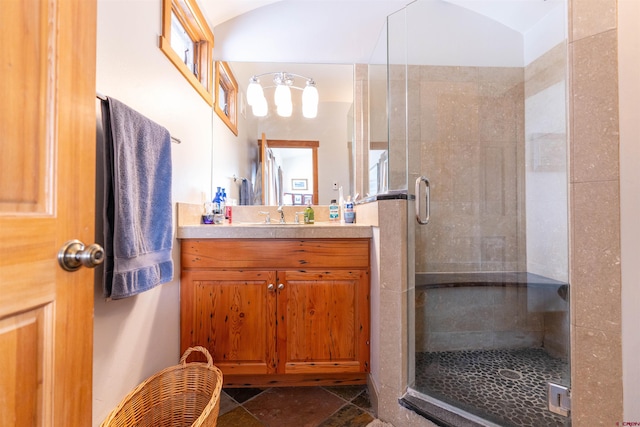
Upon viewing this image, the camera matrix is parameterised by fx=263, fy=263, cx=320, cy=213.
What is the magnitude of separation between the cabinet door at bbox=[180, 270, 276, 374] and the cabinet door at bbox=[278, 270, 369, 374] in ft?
0.24

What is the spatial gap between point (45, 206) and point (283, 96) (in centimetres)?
173

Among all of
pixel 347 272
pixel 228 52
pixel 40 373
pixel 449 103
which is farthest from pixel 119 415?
pixel 449 103

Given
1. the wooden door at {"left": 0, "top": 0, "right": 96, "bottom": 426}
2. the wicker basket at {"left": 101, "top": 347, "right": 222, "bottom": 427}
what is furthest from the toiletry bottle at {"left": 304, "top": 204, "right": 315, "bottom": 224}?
the wooden door at {"left": 0, "top": 0, "right": 96, "bottom": 426}

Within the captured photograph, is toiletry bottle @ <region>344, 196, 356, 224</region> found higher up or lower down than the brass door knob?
higher up

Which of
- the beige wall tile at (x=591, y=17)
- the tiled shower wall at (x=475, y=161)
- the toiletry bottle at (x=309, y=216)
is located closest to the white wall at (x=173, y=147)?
the toiletry bottle at (x=309, y=216)

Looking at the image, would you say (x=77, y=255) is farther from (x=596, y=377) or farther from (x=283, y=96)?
(x=283, y=96)

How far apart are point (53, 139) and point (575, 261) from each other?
144cm

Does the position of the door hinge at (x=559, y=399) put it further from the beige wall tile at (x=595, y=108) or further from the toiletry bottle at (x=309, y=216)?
the toiletry bottle at (x=309, y=216)

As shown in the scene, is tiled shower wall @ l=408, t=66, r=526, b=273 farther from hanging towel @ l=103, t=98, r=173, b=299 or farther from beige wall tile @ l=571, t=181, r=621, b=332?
hanging towel @ l=103, t=98, r=173, b=299

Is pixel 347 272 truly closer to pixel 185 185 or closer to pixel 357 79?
pixel 185 185

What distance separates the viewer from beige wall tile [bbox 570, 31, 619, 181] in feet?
2.64

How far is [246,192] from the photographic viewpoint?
1983 millimetres

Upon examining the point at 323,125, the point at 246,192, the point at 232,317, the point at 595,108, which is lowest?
the point at 232,317

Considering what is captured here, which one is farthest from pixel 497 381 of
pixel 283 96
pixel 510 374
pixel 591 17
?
pixel 283 96
